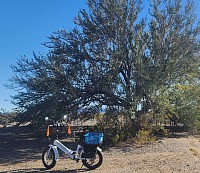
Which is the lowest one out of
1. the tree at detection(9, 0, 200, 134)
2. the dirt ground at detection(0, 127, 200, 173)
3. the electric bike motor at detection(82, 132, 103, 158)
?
the dirt ground at detection(0, 127, 200, 173)

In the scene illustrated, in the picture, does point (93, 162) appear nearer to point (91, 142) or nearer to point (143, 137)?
point (91, 142)

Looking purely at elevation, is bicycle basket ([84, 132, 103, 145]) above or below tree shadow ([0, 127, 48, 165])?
above

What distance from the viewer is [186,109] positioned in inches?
615

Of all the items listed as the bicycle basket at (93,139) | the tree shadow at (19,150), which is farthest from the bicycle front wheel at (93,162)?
the tree shadow at (19,150)

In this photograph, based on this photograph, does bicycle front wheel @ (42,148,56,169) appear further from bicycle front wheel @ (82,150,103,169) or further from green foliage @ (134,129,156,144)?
green foliage @ (134,129,156,144)

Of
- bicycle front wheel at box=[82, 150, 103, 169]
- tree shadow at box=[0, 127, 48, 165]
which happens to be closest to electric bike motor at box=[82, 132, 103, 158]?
bicycle front wheel at box=[82, 150, 103, 169]

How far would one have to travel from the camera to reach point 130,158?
10.6 m

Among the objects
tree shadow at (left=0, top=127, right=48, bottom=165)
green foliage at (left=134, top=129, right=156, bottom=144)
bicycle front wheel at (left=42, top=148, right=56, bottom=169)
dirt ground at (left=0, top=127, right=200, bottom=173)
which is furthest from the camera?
green foliage at (left=134, top=129, right=156, bottom=144)

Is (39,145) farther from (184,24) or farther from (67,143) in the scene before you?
(184,24)

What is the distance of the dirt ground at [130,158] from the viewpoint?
8.96 meters

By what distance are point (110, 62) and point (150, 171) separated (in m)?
7.42

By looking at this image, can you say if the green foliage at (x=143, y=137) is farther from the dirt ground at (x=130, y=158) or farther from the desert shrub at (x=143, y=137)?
the dirt ground at (x=130, y=158)

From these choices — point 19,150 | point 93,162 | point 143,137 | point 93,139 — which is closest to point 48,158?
point 93,162

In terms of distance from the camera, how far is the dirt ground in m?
8.96
